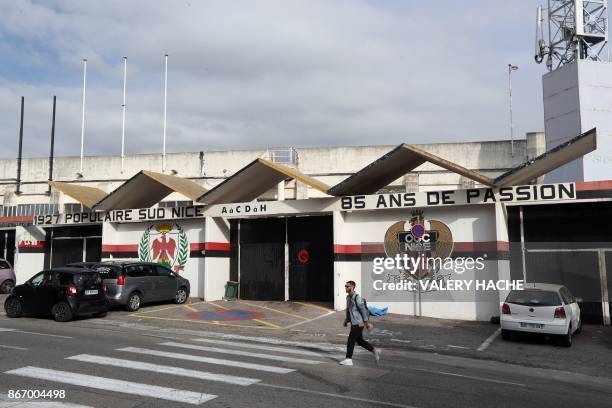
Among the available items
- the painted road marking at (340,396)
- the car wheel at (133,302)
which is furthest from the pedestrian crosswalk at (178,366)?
the car wheel at (133,302)

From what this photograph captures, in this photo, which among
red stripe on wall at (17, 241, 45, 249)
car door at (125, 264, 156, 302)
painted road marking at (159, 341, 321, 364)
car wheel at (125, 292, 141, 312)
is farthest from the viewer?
red stripe on wall at (17, 241, 45, 249)

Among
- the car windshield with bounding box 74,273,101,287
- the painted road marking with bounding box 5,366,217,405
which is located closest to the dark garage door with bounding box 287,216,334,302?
the car windshield with bounding box 74,273,101,287

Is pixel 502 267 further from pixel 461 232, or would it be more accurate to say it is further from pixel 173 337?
pixel 173 337

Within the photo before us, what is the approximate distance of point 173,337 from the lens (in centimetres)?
1349

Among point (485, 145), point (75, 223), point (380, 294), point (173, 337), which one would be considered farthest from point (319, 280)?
point (485, 145)

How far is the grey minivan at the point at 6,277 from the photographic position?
2514 cm

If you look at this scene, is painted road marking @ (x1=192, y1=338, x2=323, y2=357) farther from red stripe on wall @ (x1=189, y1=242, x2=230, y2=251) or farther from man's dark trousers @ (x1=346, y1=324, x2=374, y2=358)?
red stripe on wall @ (x1=189, y1=242, x2=230, y2=251)

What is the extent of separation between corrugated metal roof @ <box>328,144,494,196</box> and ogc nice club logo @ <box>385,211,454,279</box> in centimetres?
189

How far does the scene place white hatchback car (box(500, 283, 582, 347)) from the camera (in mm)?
12898

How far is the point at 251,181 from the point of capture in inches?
840

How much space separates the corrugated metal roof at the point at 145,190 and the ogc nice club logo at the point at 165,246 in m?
Result: 1.69

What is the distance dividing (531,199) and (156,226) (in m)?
15.5

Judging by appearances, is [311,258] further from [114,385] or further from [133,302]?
[114,385]

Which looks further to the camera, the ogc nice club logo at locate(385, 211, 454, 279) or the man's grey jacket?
the ogc nice club logo at locate(385, 211, 454, 279)
